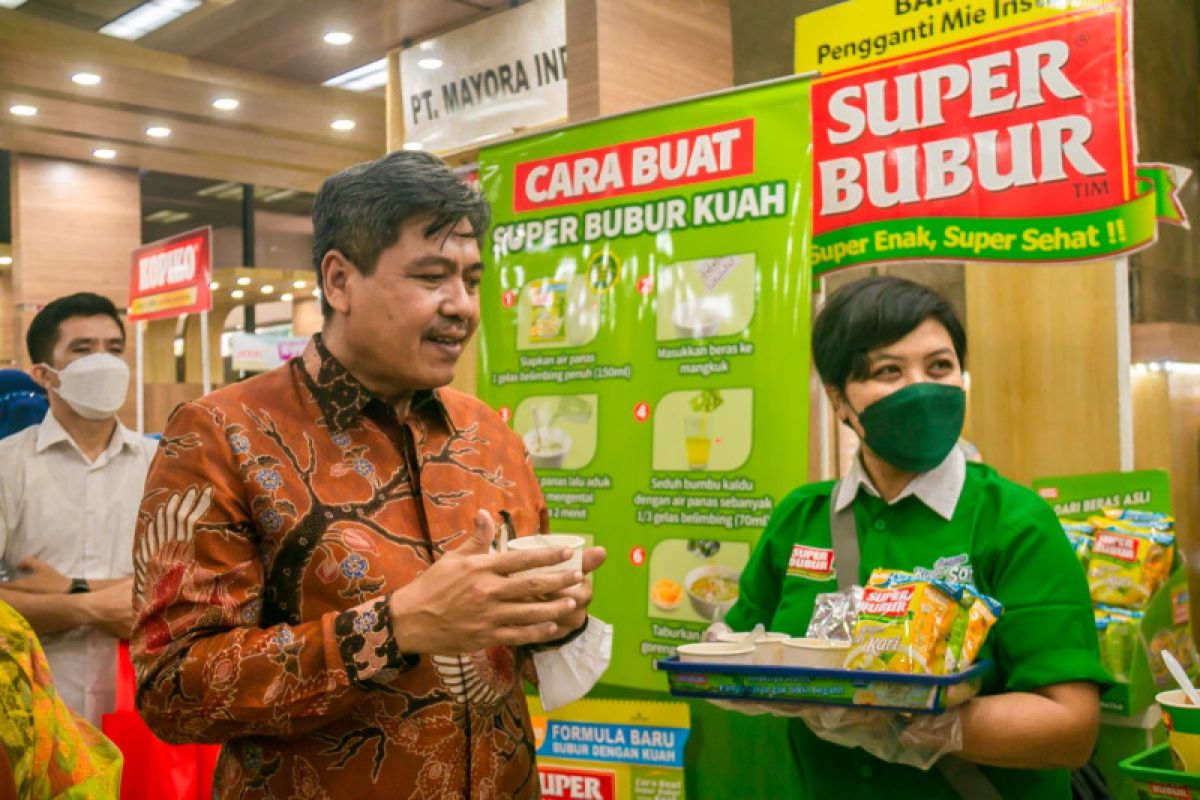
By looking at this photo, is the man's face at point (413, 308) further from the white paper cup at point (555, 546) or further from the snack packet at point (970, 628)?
the snack packet at point (970, 628)

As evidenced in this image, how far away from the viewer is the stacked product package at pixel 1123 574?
276 cm

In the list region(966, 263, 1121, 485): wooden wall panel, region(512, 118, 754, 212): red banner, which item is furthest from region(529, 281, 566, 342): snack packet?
region(966, 263, 1121, 485): wooden wall panel

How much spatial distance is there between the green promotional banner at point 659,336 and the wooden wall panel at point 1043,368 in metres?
1.12

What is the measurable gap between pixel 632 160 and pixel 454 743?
2295 mm

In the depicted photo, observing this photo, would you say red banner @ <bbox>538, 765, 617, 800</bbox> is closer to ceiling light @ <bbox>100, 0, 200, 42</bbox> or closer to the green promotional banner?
the green promotional banner

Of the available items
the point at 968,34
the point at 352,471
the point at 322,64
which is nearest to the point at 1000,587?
the point at 352,471

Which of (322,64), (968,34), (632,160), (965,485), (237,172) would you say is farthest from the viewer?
(237,172)

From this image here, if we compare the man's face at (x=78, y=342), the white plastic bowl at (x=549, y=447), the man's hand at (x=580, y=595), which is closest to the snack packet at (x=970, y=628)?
the man's hand at (x=580, y=595)

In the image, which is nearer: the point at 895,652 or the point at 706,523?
the point at 895,652

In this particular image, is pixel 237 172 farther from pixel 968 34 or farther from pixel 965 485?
pixel 965 485

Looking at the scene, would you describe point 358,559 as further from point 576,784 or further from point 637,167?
point 637,167

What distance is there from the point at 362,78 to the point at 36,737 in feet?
22.1

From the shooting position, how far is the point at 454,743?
1.66m

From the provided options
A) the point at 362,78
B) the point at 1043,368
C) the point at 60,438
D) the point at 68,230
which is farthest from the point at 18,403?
the point at 68,230
